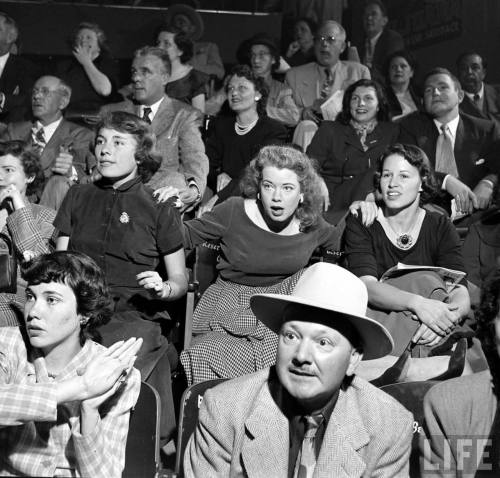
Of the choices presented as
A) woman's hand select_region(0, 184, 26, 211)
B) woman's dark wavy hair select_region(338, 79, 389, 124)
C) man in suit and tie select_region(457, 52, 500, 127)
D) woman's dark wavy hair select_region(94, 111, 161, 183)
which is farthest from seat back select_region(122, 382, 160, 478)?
man in suit and tie select_region(457, 52, 500, 127)

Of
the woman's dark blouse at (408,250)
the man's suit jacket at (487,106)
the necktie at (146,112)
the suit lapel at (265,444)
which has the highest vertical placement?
the man's suit jacket at (487,106)

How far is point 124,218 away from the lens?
397 centimetres

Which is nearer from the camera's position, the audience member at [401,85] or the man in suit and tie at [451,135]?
the man in suit and tie at [451,135]

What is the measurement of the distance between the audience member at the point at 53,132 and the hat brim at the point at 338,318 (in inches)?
110

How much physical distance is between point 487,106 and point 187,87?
6.82ft

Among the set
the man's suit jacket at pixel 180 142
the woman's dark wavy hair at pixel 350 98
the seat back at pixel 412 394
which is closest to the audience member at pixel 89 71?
the man's suit jacket at pixel 180 142

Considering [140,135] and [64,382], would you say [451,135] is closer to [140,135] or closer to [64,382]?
[140,135]

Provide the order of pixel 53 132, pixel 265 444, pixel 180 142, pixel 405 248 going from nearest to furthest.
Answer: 1. pixel 265 444
2. pixel 405 248
3. pixel 180 142
4. pixel 53 132

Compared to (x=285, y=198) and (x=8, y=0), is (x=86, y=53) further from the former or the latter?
(x=285, y=198)

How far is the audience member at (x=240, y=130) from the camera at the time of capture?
18.7 feet

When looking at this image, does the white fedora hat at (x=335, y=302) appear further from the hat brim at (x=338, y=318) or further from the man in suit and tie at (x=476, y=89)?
the man in suit and tie at (x=476, y=89)

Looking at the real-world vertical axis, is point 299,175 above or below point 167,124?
below

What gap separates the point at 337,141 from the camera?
18.1ft

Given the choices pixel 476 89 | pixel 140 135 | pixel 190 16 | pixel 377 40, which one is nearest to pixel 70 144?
pixel 140 135
